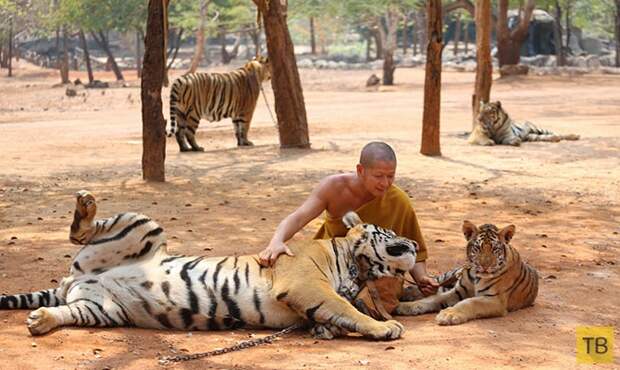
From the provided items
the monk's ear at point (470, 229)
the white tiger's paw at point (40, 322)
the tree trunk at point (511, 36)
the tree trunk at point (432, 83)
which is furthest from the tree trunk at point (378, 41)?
the white tiger's paw at point (40, 322)

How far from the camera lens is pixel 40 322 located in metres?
5.36

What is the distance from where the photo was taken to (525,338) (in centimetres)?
543

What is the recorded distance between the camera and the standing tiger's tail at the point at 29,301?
19.6 feet

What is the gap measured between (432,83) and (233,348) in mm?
9763

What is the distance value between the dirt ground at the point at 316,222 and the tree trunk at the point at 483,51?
80 centimetres

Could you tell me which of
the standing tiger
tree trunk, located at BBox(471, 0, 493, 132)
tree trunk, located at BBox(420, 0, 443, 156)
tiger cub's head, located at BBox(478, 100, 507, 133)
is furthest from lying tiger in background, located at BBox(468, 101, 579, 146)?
the standing tiger

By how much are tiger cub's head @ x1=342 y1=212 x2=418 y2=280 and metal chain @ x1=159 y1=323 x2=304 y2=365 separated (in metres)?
0.55

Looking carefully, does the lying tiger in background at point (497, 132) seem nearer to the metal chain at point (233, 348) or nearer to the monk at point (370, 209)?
the monk at point (370, 209)

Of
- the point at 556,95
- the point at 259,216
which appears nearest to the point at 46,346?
the point at 259,216

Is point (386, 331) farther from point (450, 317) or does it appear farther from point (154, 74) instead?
point (154, 74)

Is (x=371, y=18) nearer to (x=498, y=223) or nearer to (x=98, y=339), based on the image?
(x=498, y=223)

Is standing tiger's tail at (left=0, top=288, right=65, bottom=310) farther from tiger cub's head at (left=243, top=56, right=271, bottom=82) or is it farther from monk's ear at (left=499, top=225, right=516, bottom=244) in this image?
tiger cub's head at (left=243, top=56, right=271, bottom=82)

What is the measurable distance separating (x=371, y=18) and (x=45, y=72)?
16516 mm

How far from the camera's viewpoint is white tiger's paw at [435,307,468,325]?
5.67 m
